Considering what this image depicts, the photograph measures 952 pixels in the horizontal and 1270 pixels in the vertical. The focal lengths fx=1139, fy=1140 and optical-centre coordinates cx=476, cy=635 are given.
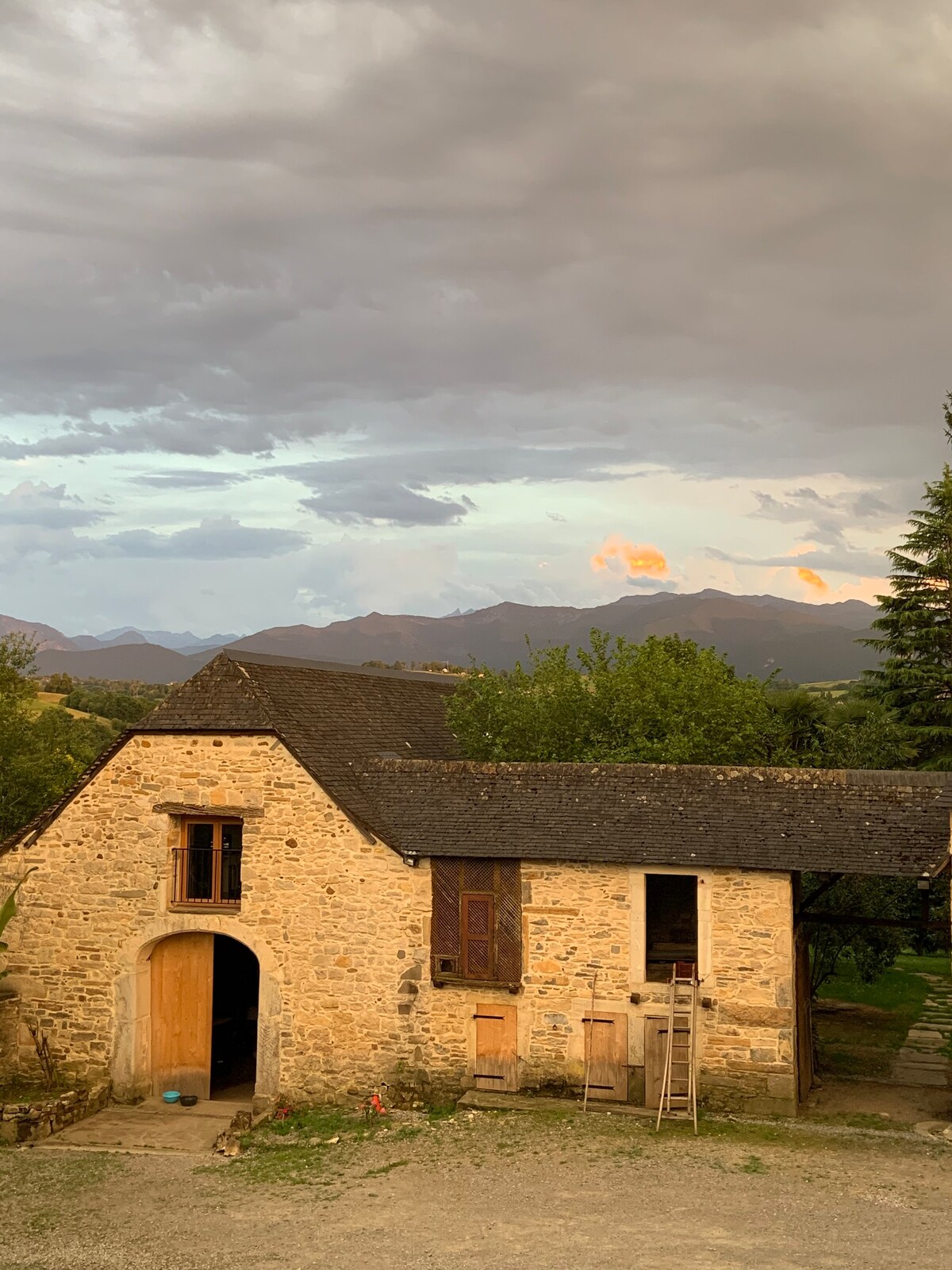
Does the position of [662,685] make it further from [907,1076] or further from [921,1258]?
[921,1258]

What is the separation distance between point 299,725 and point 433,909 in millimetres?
4226

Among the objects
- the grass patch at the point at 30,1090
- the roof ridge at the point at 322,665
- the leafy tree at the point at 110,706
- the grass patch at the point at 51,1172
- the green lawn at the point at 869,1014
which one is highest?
the leafy tree at the point at 110,706

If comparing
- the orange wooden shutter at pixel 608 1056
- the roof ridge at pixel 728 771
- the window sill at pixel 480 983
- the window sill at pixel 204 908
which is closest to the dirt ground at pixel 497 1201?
the orange wooden shutter at pixel 608 1056

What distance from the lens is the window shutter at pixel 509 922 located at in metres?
18.7

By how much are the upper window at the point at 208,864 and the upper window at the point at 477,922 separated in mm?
3775

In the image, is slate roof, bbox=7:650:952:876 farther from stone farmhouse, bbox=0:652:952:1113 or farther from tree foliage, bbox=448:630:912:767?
tree foliage, bbox=448:630:912:767

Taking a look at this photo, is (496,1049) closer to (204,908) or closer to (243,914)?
(243,914)

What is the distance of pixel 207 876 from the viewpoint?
20500 millimetres

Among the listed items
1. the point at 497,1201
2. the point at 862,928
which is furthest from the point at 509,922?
the point at 862,928

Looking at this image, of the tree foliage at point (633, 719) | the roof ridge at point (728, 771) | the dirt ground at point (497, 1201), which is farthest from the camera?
the tree foliage at point (633, 719)

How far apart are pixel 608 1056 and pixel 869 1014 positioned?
419 inches

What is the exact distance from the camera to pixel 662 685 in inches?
1030

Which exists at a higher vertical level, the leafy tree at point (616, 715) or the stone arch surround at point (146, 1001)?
the leafy tree at point (616, 715)

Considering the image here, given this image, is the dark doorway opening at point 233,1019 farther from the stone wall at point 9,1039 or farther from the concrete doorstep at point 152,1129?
the stone wall at point 9,1039
